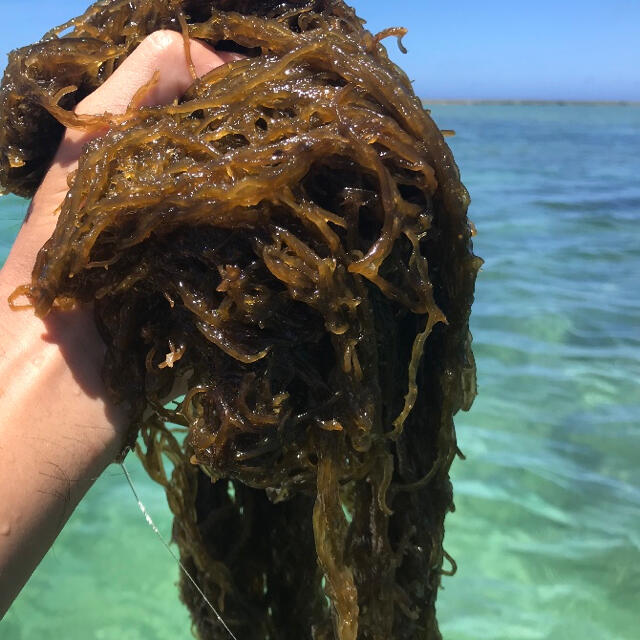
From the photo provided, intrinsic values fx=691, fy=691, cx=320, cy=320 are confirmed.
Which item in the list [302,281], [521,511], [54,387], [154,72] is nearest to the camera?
[302,281]

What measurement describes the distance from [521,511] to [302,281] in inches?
111

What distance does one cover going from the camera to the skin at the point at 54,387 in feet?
4.63

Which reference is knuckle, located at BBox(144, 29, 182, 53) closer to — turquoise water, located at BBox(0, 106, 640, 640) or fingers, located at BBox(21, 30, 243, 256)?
fingers, located at BBox(21, 30, 243, 256)

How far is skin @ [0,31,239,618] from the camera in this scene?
141 cm

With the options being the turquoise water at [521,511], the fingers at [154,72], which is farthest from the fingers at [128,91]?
the turquoise water at [521,511]

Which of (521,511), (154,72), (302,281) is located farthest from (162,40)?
(521,511)

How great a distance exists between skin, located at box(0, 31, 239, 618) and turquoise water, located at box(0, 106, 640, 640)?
1.93 m

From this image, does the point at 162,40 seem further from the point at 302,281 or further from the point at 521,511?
the point at 521,511

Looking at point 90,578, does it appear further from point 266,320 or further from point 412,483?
point 266,320

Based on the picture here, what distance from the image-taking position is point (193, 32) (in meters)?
1.80

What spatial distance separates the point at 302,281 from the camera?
1364 mm

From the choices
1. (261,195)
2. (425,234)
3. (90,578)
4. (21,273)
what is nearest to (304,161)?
(261,195)

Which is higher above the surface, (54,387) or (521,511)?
(54,387)

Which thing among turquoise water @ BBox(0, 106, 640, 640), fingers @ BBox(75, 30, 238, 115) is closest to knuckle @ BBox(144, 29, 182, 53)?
fingers @ BBox(75, 30, 238, 115)
